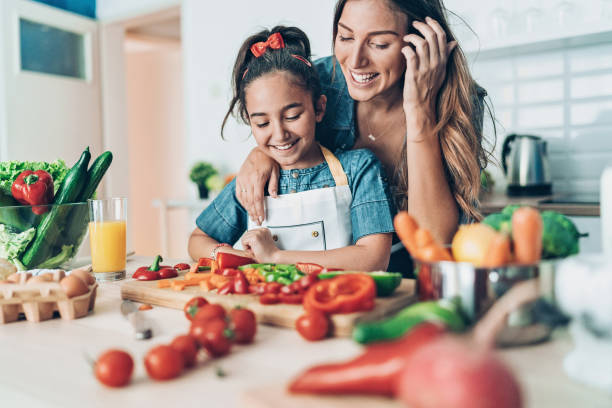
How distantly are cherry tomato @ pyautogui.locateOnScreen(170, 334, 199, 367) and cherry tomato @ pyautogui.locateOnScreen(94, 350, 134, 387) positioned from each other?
7cm

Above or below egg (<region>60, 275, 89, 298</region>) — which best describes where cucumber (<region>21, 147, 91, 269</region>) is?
above

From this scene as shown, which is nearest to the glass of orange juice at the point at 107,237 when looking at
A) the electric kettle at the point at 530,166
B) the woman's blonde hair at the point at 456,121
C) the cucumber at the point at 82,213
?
the cucumber at the point at 82,213

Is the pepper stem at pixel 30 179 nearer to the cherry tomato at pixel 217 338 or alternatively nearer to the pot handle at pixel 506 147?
the cherry tomato at pixel 217 338

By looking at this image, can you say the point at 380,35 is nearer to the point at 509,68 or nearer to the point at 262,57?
the point at 262,57

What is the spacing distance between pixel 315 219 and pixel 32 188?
794mm

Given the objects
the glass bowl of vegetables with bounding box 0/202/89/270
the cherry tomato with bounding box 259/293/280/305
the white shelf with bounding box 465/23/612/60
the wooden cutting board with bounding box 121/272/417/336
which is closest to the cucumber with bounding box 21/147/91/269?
the glass bowl of vegetables with bounding box 0/202/89/270

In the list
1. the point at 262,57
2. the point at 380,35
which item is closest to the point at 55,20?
the point at 262,57

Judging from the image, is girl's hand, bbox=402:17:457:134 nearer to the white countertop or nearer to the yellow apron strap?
the yellow apron strap

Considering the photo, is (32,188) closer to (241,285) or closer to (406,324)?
(241,285)

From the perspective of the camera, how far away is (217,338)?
0.74 meters

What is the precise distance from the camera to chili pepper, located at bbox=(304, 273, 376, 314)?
2.84 ft

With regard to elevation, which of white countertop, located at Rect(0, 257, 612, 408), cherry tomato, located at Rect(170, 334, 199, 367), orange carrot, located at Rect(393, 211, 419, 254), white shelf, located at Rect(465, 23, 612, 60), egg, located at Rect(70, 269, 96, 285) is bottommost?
white countertop, located at Rect(0, 257, 612, 408)

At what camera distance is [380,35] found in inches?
61.5

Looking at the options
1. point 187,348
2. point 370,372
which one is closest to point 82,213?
point 187,348
